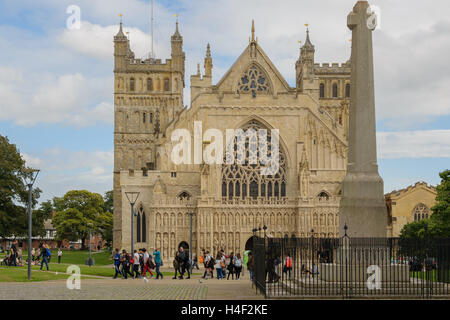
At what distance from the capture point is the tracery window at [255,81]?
2356 inches

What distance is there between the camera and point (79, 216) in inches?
3841

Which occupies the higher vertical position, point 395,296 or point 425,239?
point 425,239

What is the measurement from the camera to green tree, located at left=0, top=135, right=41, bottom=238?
55.9 meters

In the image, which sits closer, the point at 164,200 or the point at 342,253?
the point at 342,253

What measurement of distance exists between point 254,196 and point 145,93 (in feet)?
82.5

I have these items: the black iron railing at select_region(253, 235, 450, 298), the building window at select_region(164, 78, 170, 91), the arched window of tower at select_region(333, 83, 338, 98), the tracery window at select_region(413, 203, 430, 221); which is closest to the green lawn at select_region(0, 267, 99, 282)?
the black iron railing at select_region(253, 235, 450, 298)

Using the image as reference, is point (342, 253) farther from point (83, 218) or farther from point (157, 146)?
point (83, 218)

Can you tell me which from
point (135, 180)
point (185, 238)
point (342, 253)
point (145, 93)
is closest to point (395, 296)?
point (342, 253)

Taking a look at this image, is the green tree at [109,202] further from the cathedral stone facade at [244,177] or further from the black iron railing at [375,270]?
the black iron railing at [375,270]

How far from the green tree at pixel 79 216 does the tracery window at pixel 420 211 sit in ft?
153

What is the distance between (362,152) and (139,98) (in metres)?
57.6

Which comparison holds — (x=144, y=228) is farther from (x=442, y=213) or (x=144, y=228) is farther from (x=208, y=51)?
(x=442, y=213)

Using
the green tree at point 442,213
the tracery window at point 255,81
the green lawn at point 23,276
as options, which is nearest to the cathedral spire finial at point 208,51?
the tracery window at point 255,81
